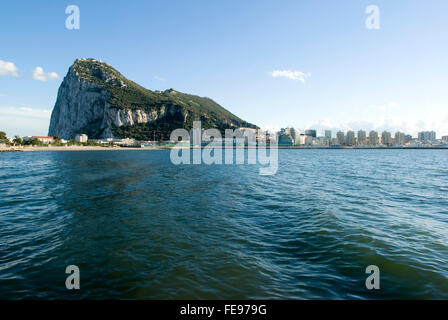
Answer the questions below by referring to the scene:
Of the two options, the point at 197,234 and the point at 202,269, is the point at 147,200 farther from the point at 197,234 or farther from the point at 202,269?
the point at 202,269

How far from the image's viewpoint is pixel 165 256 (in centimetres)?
935

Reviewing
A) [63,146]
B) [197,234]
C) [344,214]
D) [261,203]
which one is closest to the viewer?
[197,234]

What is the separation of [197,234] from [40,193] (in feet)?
65.5

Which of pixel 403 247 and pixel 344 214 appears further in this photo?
pixel 344 214

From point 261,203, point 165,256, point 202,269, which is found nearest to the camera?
point 202,269

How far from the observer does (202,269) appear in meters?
8.29
